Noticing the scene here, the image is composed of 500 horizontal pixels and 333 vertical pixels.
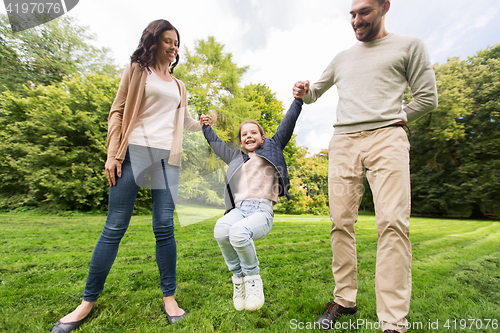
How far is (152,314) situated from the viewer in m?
1.85

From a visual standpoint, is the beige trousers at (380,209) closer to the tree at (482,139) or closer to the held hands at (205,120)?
the held hands at (205,120)

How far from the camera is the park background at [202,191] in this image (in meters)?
2.18

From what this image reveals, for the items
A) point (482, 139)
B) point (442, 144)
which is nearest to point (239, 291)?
point (442, 144)

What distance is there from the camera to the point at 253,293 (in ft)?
5.79

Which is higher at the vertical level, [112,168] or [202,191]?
[112,168]

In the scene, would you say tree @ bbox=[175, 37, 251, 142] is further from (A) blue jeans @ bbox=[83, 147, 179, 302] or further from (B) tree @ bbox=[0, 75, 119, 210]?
(A) blue jeans @ bbox=[83, 147, 179, 302]

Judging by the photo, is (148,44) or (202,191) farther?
(202,191)

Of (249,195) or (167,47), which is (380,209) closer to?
(249,195)

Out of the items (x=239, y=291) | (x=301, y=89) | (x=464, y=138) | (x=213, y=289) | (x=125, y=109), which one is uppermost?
(x=464, y=138)

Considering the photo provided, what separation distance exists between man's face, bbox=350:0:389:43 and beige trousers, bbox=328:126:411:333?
76 centimetres

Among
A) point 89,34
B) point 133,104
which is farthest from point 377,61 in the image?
point 89,34

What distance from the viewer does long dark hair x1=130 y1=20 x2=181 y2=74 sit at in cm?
180

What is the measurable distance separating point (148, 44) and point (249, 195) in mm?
1421

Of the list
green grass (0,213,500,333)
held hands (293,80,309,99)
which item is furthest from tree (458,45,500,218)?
held hands (293,80,309,99)
